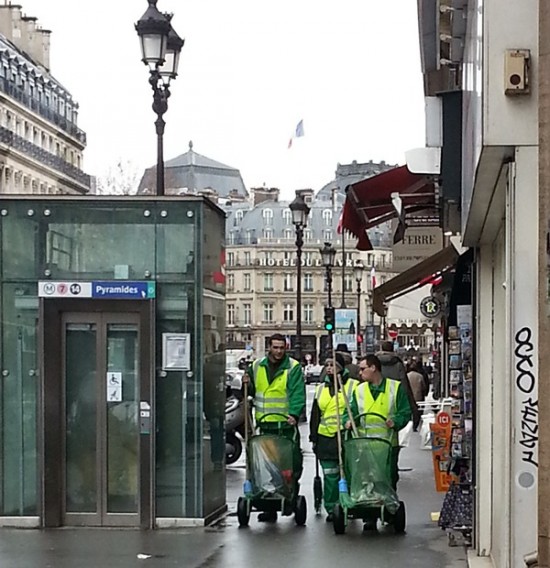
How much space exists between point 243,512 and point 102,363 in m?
1.95

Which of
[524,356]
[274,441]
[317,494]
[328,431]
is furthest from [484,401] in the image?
[524,356]

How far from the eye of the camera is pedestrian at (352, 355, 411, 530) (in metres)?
13.9

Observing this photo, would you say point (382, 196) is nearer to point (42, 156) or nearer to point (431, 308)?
point (431, 308)

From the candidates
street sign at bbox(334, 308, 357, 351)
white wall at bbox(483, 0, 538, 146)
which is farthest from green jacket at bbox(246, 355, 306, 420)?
street sign at bbox(334, 308, 357, 351)

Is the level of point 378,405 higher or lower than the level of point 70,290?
lower

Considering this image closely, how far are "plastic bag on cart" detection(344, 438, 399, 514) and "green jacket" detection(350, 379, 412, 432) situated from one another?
499 millimetres

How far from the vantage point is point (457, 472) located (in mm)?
12977

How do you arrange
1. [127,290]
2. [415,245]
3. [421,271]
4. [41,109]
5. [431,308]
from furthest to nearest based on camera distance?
[41,109], [431,308], [415,245], [421,271], [127,290]

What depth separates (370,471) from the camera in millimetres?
13320

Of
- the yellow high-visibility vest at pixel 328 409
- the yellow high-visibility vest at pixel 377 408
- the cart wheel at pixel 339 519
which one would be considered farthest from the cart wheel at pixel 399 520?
the yellow high-visibility vest at pixel 328 409

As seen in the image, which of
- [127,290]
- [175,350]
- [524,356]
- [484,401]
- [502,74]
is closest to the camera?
[502,74]

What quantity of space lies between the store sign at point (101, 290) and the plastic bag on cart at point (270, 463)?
173 cm

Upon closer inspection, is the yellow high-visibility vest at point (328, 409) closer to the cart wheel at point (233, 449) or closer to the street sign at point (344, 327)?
the cart wheel at point (233, 449)

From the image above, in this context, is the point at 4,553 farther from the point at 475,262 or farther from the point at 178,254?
the point at 475,262
